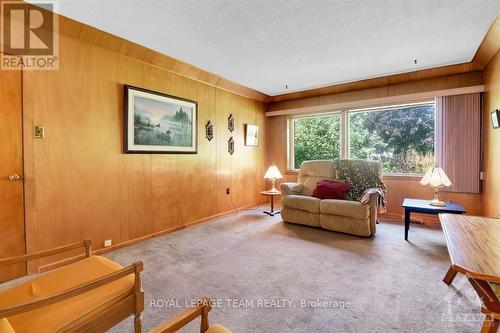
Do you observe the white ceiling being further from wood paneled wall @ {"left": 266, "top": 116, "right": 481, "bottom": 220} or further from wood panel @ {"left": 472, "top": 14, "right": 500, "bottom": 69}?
wood paneled wall @ {"left": 266, "top": 116, "right": 481, "bottom": 220}

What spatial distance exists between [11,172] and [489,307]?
3.57 metres

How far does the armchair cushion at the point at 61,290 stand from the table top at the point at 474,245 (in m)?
1.64

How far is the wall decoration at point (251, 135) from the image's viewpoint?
5023 millimetres

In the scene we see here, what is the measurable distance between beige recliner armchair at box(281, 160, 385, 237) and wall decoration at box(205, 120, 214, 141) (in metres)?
1.53

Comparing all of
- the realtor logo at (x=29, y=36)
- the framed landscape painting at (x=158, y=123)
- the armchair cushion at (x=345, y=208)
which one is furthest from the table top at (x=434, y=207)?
the realtor logo at (x=29, y=36)

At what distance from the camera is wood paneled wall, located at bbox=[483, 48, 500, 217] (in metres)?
2.86

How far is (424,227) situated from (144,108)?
4435mm

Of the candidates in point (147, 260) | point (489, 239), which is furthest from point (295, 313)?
point (147, 260)

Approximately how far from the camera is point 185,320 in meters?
0.97

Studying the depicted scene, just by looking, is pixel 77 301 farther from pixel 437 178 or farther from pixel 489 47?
pixel 489 47

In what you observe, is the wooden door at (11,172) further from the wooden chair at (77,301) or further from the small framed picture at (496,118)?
the small framed picture at (496,118)

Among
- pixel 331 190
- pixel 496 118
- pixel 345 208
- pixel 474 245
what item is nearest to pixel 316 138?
pixel 331 190

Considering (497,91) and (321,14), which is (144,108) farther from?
(497,91)

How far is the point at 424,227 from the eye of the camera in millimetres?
3668
